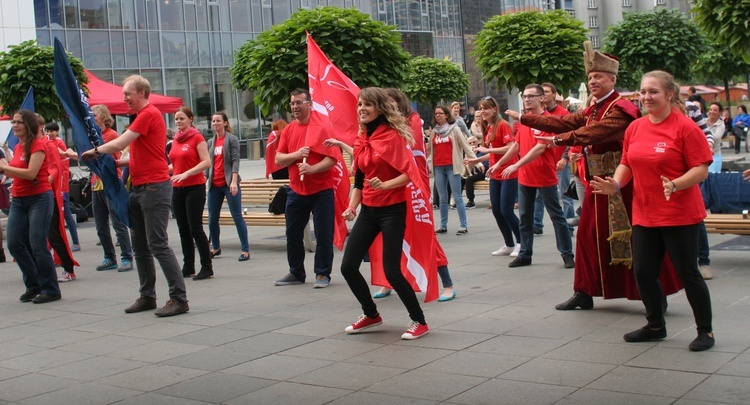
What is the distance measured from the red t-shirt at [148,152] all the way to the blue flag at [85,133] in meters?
0.41

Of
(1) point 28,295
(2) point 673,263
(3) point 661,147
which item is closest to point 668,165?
(3) point 661,147

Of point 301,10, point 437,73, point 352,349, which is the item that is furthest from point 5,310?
point 437,73

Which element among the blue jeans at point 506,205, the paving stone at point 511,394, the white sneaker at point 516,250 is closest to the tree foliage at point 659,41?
the blue jeans at point 506,205

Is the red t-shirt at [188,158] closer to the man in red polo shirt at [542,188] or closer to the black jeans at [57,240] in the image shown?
the black jeans at [57,240]

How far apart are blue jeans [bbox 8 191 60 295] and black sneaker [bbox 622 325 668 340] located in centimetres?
575

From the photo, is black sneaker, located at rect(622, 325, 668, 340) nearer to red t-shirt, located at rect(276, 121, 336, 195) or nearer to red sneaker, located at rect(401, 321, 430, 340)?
red sneaker, located at rect(401, 321, 430, 340)

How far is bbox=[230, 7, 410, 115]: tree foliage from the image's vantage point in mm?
13508

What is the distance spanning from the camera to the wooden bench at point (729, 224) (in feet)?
31.6

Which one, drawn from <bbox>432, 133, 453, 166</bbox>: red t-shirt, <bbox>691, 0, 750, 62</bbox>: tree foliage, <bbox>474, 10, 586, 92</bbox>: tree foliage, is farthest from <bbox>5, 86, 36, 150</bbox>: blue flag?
<bbox>474, 10, 586, 92</bbox>: tree foliage

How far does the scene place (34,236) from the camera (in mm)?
9367

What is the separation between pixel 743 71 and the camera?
3719 cm

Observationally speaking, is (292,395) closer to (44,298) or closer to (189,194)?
(44,298)

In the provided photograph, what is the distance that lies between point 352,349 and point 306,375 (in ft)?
2.45

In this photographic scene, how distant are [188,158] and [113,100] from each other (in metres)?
12.3
